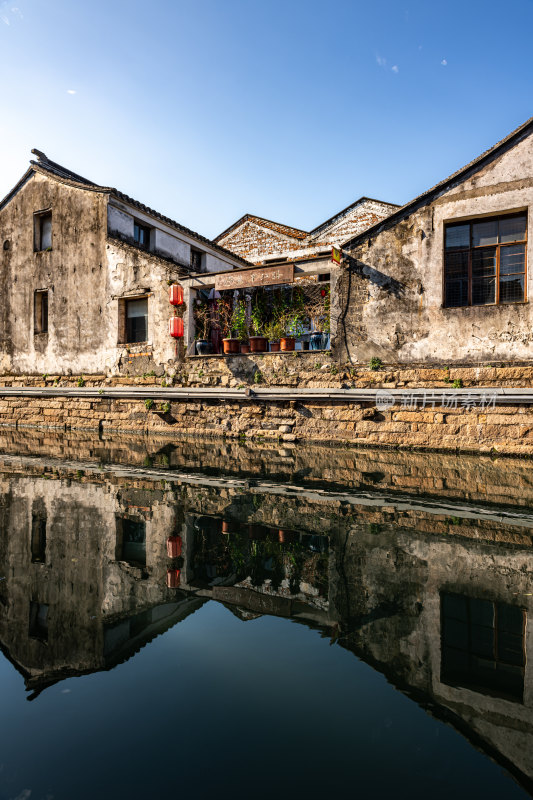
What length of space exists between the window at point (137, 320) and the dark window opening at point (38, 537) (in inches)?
356

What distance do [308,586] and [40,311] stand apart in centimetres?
1481

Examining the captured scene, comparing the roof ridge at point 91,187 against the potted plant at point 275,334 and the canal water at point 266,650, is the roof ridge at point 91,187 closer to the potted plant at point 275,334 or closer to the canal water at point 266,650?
the potted plant at point 275,334

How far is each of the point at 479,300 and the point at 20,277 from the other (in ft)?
45.9

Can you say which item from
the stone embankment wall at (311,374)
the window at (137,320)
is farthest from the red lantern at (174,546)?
the window at (137,320)

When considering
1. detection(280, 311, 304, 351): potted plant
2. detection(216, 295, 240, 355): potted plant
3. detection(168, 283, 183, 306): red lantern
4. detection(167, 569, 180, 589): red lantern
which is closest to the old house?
detection(168, 283, 183, 306): red lantern

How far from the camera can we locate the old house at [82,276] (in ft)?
40.6

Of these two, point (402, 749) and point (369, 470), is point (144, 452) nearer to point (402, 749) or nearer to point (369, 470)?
point (369, 470)

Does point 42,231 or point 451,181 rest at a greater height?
point 42,231

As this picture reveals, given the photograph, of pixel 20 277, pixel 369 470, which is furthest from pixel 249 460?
pixel 20 277

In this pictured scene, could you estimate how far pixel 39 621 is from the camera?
2320mm

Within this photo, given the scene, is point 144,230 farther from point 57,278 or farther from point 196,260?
point 57,278

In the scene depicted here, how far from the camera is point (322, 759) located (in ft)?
4.64

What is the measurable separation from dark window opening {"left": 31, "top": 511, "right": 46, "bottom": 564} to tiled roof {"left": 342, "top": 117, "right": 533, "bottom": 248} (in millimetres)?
7999

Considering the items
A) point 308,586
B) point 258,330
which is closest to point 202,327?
point 258,330
